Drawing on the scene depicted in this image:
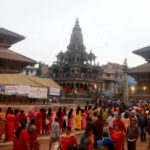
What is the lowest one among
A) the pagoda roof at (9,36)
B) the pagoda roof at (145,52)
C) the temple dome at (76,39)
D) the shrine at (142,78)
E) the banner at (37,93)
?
the banner at (37,93)

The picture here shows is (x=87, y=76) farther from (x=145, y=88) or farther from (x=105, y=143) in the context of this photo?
(x=105, y=143)

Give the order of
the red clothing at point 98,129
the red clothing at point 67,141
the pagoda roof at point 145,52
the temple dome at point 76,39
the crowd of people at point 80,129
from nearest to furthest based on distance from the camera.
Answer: the crowd of people at point 80,129 → the red clothing at point 67,141 → the red clothing at point 98,129 → the pagoda roof at point 145,52 → the temple dome at point 76,39

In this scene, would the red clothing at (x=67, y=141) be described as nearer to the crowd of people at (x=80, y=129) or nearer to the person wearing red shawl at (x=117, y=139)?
the crowd of people at (x=80, y=129)

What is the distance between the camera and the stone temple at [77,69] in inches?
2212

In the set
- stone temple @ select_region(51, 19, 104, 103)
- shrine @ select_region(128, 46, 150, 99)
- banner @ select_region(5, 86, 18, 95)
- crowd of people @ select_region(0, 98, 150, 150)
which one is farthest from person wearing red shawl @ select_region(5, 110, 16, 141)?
stone temple @ select_region(51, 19, 104, 103)

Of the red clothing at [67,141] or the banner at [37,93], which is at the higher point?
the banner at [37,93]

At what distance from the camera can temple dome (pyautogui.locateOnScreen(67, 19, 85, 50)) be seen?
61975 millimetres

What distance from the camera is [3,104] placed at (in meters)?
26.9

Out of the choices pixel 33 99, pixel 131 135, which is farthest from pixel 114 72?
pixel 131 135

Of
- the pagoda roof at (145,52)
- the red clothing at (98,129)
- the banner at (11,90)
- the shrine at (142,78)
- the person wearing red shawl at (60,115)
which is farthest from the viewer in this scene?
the pagoda roof at (145,52)

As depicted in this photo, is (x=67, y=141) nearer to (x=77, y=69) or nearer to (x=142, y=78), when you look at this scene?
(x=142, y=78)

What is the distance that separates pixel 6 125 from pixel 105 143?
8243mm

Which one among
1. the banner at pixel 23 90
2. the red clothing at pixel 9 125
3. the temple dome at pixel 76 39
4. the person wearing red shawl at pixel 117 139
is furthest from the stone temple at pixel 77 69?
the person wearing red shawl at pixel 117 139

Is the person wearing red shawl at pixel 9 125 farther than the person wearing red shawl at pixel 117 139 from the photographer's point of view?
Yes
